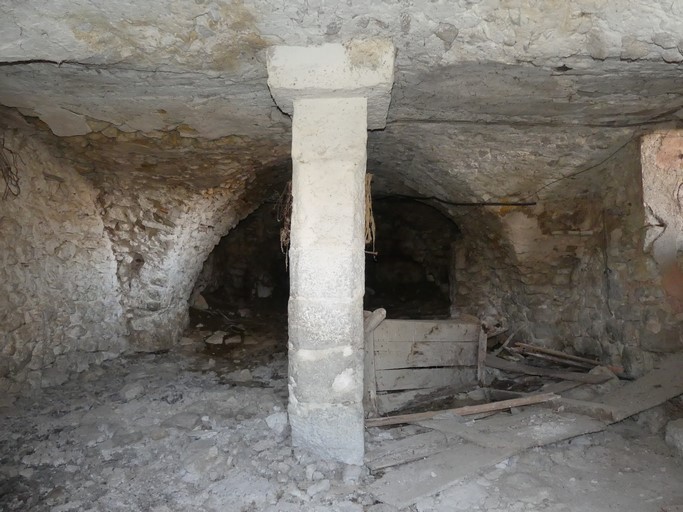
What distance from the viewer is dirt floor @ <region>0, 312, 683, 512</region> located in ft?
7.75

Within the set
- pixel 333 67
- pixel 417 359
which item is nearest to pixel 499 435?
pixel 417 359

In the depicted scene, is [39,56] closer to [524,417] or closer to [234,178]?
[234,178]

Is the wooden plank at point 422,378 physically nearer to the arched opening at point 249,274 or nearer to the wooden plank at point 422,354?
the wooden plank at point 422,354

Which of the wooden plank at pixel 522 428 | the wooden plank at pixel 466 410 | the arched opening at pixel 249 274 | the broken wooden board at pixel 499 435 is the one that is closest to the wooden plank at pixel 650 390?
the broken wooden board at pixel 499 435

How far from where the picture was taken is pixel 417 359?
3777 mm

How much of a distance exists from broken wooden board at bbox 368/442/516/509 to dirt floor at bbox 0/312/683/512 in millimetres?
40

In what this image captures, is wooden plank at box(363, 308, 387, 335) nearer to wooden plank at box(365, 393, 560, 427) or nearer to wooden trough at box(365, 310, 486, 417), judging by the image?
wooden trough at box(365, 310, 486, 417)

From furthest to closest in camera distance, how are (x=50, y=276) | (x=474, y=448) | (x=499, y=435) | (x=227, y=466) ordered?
(x=50, y=276) → (x=499, y=435) → (x=474, y=448) → (x=227, y=466)

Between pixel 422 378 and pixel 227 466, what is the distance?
1673mm

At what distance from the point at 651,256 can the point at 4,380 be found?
186 inches

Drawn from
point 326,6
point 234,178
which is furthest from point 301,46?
point 234,178

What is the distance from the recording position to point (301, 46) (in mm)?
2520

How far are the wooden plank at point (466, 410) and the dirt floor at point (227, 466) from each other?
7 cm

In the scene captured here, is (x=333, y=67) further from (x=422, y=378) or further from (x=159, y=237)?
(x=159, y=237)
